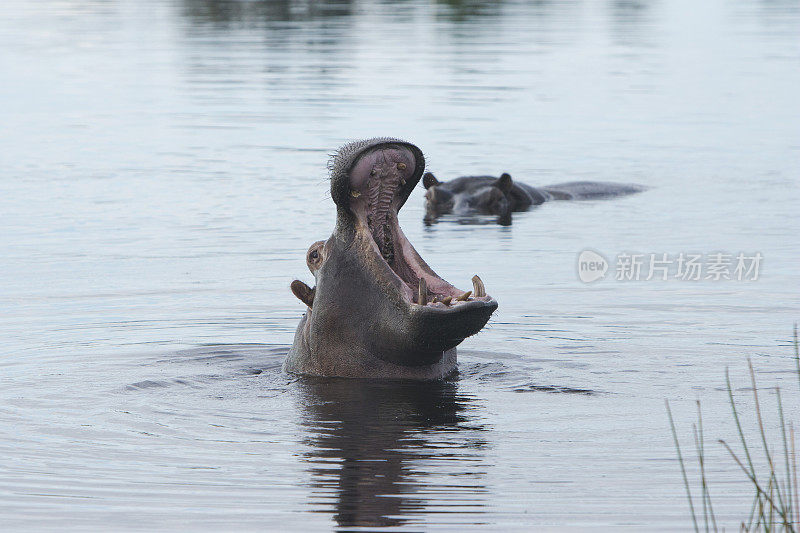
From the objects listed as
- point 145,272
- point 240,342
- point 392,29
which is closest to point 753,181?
point 145,272

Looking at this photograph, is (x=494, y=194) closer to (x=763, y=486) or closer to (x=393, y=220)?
(x=393, y=220)

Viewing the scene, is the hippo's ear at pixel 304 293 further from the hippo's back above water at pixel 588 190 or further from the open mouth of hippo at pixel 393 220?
the hippo's back above water at pixel 588 190

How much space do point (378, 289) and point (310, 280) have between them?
3.90 meters

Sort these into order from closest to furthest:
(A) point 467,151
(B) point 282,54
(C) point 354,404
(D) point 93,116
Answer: (C) point 354,404 < (A) point 467,151 < (D) point 93,116 < (B) point 282,54

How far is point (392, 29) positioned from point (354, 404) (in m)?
38.3

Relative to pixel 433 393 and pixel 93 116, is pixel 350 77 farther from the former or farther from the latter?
pixel 433 393

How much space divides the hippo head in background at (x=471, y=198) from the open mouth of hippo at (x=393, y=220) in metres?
7.57

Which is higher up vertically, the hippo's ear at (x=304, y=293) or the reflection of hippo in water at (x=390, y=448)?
the hippo's ear at (x=304, y=293)

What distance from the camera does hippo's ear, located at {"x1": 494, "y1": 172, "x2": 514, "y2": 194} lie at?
14.9m

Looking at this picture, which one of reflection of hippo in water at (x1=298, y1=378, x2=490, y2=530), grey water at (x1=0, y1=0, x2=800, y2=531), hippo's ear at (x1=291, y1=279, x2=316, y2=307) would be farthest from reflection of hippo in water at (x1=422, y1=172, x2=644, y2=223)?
reflection of hippo in water at (x1=298, y1=378, x2=490, y2=530)

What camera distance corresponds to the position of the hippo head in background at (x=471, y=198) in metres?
14.9

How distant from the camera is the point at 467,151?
1880cm

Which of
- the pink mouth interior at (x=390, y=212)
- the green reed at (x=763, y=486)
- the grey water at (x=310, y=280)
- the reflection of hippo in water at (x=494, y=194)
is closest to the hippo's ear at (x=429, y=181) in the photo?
the reflection of hippo in water at (x=494, y=194)

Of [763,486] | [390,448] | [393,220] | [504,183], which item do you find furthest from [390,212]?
[504,183]
